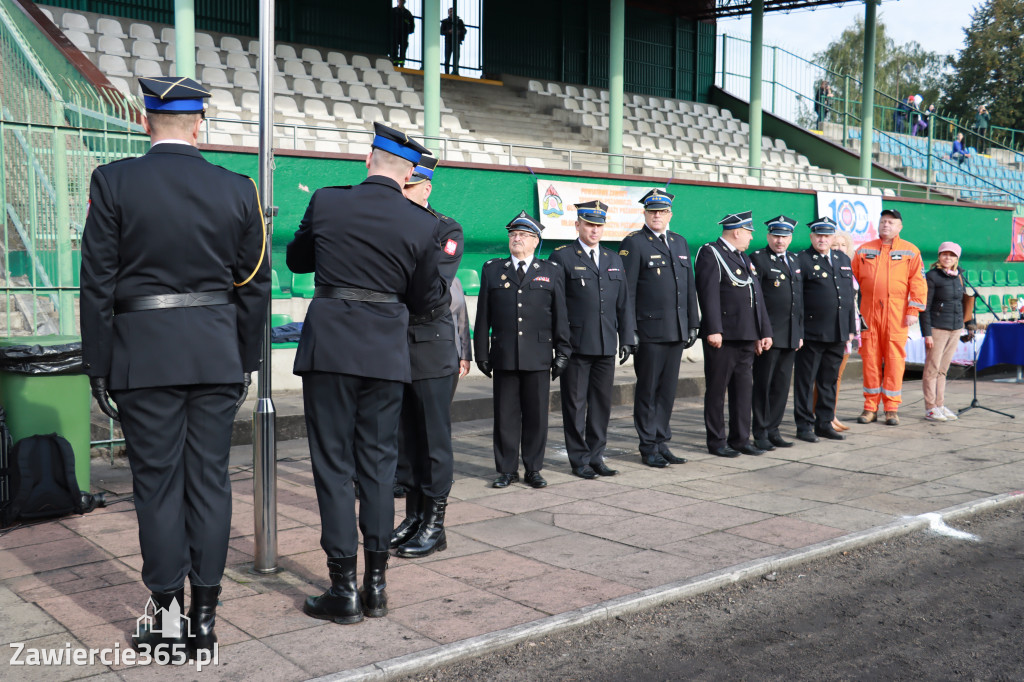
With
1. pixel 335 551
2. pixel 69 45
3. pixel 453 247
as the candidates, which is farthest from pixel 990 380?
pixel 69 45

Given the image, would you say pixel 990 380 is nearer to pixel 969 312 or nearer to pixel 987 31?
pixel 969 312

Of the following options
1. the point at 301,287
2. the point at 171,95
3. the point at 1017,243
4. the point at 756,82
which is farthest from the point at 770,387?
the point at 1017,243

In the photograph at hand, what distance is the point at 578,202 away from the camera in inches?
500

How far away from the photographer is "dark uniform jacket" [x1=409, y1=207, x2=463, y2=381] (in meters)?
4.74

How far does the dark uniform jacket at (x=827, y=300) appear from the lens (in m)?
8.69

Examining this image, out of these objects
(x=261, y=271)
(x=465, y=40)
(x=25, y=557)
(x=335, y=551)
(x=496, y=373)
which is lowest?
(x=25, y=557)

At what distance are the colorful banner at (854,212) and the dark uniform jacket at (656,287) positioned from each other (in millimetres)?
10428

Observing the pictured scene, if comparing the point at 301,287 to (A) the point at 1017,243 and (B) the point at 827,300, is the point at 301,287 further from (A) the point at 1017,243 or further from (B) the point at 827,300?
(A) the point at 1017,243

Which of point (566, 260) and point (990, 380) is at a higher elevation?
point (566, 260)

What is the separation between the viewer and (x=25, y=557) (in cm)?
482

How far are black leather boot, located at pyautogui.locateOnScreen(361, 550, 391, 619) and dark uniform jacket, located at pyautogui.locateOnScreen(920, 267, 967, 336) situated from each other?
7870 millimetres

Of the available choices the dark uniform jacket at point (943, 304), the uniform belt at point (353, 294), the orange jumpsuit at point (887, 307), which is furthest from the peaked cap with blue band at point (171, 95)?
the dark uniform jacket at point (943, 304)

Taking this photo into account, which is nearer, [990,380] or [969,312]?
[969,312]

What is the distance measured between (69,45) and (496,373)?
28.7 ft
